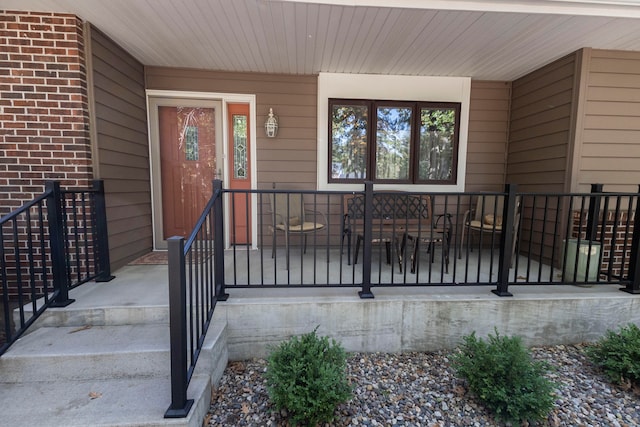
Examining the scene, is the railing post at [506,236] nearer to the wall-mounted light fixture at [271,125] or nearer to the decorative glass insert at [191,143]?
the wall-mounted light fixture at [271,125]

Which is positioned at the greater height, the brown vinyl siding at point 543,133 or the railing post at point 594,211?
the brown vinyl siding at point 543,133

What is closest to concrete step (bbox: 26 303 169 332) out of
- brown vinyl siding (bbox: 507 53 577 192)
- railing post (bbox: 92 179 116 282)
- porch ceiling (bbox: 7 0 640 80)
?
railing post (bbox: 92 179 116 282)

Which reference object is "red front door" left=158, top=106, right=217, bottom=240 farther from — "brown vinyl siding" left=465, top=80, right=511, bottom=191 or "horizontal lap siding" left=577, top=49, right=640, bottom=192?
"horizontal lap siding" left=577, top=49, right=640, bottom=192

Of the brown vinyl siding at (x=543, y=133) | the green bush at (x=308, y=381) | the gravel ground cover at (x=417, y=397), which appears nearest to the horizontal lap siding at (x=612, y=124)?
the brown vinyl siding at (x=543, y=133)

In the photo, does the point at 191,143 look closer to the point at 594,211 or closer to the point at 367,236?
the point at 367,236

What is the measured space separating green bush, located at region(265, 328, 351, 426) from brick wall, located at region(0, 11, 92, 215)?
7.50 feet

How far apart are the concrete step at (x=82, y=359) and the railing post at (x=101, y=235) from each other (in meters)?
0.79

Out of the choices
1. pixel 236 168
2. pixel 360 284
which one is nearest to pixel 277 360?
pixel 360 284

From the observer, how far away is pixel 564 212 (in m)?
3.11

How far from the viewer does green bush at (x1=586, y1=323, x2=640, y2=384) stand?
1.97 metres

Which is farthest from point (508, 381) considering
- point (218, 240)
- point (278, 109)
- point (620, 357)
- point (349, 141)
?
point (278, 109)

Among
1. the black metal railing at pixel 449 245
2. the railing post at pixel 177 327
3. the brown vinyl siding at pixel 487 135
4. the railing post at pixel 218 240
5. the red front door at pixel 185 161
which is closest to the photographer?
the railing post at pixel 177 327

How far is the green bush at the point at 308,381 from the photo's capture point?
158 centimetres

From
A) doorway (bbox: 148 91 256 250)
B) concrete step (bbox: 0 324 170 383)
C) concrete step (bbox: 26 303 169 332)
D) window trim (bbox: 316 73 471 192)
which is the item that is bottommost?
concrete step (bbox: 0 324 170 383)
